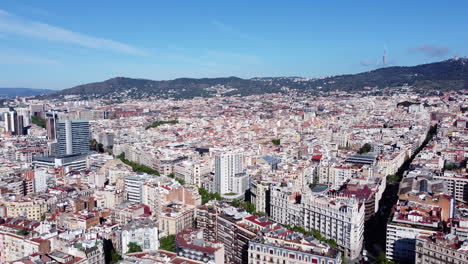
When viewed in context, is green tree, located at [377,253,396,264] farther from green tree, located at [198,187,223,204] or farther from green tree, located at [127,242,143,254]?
green tree, located at [198,187,223,204]

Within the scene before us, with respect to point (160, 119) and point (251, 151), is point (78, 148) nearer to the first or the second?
point (251, 151)

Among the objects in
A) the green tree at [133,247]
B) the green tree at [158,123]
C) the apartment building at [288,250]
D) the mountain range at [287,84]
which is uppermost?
the mountain range at [287,84]

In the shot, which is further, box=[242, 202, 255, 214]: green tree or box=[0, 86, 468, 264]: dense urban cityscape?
box=[242, 202, 255, 214]: green tree

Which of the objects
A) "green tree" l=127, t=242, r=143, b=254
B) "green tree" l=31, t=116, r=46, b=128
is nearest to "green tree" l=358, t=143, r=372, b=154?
"green tree" l=127, t=242, r=143, b=254

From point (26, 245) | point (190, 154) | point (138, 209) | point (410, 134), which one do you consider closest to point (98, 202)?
point (138, 209)

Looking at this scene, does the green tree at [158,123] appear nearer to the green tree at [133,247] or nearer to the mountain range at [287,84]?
the green tree at [133,247]

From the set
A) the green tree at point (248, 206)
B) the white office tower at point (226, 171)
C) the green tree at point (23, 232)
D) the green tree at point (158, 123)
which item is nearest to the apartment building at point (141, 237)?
the green tree at point (23, 232)

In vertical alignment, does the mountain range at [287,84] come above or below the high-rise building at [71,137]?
above

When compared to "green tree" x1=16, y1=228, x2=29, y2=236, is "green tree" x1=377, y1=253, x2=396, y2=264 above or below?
below
